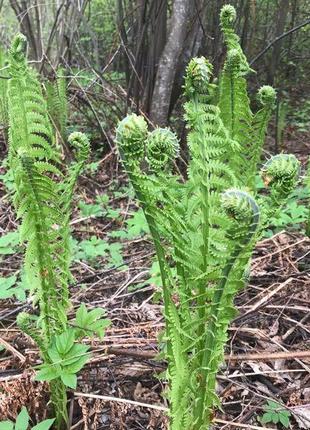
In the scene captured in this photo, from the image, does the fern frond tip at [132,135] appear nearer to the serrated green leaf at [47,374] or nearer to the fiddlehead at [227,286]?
the fiddlehead at [227,286]

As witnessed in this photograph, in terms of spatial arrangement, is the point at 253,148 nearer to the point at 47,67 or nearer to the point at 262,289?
the point at 262,289

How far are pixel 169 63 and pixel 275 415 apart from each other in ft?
9.43

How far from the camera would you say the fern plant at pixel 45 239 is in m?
1.27

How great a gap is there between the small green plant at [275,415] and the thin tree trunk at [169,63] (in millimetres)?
2714

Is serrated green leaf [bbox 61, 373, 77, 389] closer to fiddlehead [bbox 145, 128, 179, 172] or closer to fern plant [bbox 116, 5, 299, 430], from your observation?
fern plant [bbox 116, 5, 299, 430]

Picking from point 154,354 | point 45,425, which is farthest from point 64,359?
point 154,354

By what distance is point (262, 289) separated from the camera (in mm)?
1966

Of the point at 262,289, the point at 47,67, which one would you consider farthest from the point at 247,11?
the point at 262,289

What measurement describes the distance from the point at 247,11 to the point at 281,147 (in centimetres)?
137

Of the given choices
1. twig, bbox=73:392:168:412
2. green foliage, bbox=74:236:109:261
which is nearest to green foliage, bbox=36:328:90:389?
twig, bbox=73:392:168:412

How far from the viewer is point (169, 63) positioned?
3715mm

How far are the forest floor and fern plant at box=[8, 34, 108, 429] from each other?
12cm

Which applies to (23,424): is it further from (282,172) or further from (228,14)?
(228,14)

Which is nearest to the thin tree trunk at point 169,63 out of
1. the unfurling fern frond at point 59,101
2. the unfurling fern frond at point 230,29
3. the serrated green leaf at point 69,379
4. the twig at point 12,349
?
the unfurling fern frond at point 59,101
